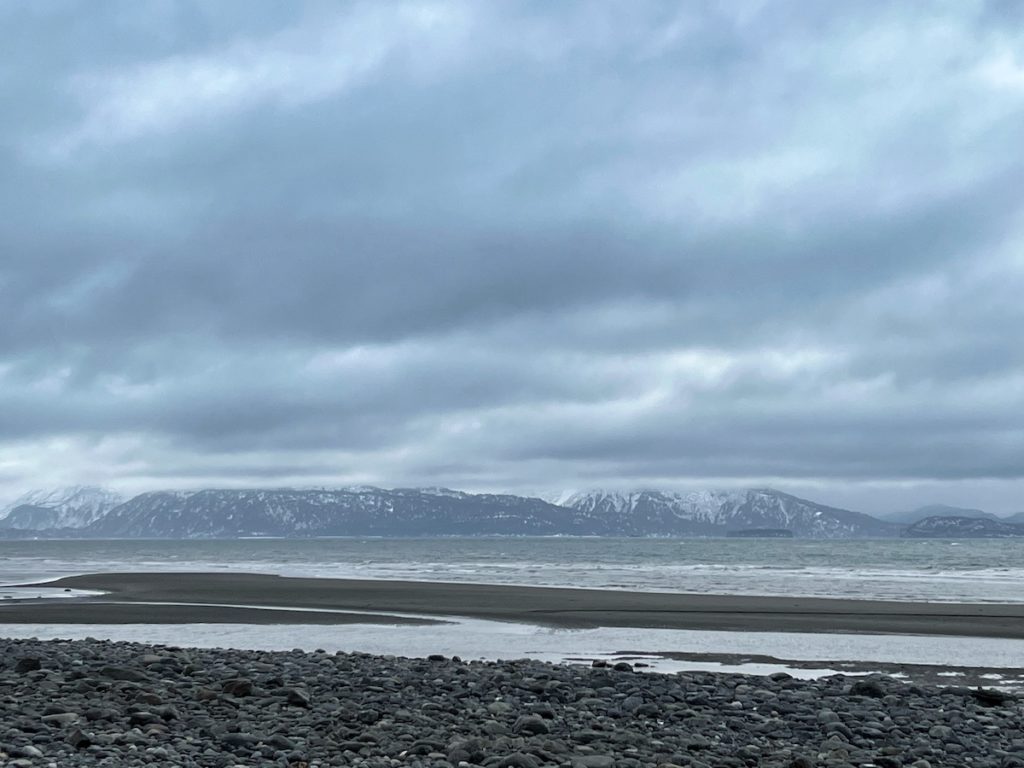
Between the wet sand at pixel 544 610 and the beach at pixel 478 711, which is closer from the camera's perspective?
the beach at pixel 478 711

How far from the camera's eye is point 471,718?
1288 cm

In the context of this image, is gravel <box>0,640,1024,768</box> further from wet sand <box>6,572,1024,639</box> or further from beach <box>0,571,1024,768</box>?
wet sand <box>6,572,1024,639</box>

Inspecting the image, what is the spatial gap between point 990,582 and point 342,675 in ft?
164

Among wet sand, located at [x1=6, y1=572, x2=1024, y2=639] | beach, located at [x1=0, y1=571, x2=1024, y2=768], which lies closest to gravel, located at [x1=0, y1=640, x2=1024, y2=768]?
beach, located at [x1=0, y1=571, x2=1024, y2=768]

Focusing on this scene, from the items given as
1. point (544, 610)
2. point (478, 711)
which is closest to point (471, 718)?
point (478, 711)

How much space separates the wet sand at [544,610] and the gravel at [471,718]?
13.2m

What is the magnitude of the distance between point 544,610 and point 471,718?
23.0 meters

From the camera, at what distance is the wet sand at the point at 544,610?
1194 inches

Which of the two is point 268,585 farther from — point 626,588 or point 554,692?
point 554,692

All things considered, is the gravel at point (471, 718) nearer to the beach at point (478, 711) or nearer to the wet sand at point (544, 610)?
the beach at point (478, 711)

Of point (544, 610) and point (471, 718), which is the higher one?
point (471, 718)

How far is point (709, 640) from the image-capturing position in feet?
83.4

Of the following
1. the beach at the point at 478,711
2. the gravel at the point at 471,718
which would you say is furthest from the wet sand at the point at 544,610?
the gravel at the point at 471,718

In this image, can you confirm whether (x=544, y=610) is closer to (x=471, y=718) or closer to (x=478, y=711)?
(x=478, y=711)
